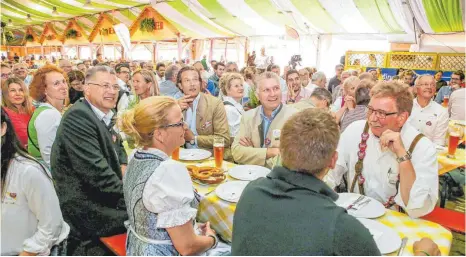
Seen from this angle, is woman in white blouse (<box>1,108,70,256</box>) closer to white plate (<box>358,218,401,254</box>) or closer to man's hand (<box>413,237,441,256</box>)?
white plate (<box>358,218,401,254</box>)

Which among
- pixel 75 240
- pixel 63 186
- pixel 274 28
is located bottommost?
pixel 75 240

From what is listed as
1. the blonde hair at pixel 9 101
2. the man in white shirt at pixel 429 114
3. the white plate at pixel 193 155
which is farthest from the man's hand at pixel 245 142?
the man in white shirt at pixel 429 114

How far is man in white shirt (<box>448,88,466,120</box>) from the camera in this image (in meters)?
5.00

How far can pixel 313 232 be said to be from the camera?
2.97 ft

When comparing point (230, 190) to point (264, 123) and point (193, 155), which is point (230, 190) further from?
point (264, 123)

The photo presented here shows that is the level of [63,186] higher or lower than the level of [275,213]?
lower

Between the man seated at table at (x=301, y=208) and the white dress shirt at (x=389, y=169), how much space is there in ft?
2.53

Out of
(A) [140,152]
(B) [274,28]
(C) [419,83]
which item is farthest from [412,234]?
(B) [274,28]

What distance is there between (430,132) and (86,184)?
3456mm

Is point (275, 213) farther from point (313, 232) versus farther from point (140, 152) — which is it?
point (140, 152)

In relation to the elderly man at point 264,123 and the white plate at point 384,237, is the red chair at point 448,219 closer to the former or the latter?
the white plate at point 384,237

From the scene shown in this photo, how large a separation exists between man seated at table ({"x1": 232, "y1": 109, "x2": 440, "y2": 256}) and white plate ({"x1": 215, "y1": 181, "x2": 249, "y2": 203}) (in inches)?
23.2

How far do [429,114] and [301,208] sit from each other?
11.1ft

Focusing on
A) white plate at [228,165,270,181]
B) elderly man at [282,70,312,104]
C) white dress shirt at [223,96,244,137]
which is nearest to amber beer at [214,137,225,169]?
white plate at [228,165,270,181]
